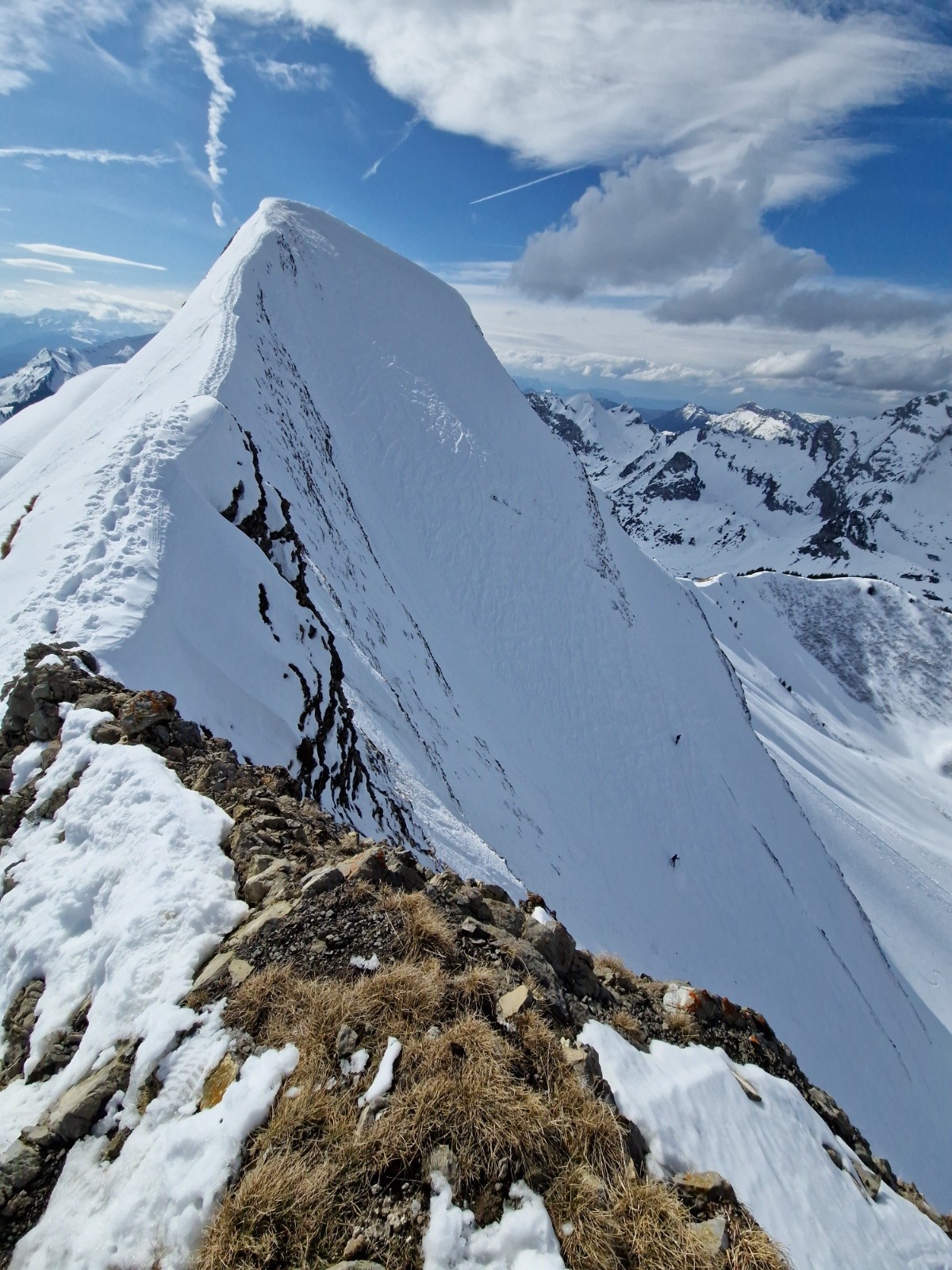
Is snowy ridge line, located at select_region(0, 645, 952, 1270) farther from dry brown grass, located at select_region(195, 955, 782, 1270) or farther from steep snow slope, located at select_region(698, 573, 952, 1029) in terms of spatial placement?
steep snow slope, located at select_region(698, 573, 952, 1029)

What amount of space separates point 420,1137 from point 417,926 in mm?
1886

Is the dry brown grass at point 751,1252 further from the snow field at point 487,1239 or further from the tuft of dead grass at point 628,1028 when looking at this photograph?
the tuft of dead grass at point 628,1028

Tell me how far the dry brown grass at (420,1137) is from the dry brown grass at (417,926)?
0.41 metres

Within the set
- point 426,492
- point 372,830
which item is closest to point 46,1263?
point 372,830

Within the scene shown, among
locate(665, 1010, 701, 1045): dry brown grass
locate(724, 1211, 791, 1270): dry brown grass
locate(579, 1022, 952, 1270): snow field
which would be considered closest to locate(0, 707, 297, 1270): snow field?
locate(724, 1211, 791, 1270): dry brown grass

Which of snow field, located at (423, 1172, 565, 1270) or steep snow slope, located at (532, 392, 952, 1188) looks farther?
steep snow slope, located at (532, 392, 952, 1188)

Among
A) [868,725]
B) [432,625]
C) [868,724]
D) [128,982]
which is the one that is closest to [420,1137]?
[128,982]

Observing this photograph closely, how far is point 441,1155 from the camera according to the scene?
406cm

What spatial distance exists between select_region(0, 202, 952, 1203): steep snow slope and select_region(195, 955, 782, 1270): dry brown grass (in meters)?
7.32

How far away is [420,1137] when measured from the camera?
412cm

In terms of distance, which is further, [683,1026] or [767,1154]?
[683,1026]

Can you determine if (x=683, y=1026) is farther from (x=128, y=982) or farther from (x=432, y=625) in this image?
(x=432, y=625)

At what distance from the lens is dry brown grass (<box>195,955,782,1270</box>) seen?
146 inches

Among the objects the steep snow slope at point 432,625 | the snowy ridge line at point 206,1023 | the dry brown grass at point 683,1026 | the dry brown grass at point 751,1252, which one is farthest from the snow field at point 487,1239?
the steep snow slope at point 432,625
